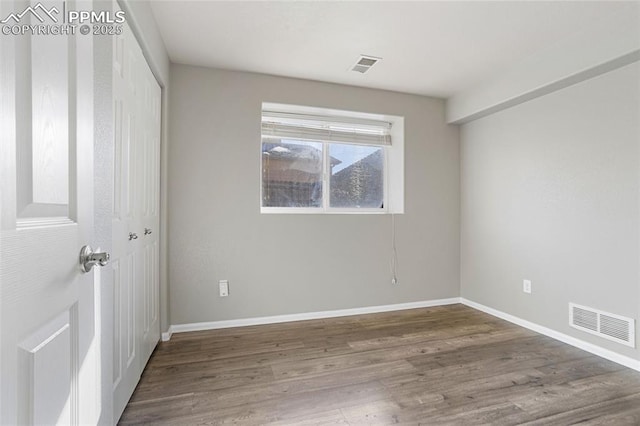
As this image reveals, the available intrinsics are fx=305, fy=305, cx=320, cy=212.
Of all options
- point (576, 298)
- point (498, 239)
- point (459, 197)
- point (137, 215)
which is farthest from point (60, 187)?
point (459, 197)

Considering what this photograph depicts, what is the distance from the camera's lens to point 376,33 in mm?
2256

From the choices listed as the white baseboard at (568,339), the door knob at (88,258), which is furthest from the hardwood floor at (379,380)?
the door knob at (88,258)

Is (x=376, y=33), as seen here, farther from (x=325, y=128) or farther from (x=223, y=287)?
(x=223, y=287)

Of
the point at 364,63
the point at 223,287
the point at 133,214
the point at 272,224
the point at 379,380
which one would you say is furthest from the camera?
the point at 272,224

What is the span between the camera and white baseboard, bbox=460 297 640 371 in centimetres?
213

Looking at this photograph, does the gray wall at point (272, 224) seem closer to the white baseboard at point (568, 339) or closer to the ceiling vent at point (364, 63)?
the ceiling vent at point (364, 63)

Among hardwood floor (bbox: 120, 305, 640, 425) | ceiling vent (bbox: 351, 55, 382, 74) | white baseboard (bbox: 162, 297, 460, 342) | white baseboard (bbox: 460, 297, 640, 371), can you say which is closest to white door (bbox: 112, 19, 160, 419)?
hardwood floor (bbox: 120, 305, 640, 425)

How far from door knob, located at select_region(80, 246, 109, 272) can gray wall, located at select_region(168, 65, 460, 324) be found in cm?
206

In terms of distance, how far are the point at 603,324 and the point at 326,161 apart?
2.67m

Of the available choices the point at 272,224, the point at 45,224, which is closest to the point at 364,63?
the point at 272,224

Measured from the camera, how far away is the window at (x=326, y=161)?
10.2 ft

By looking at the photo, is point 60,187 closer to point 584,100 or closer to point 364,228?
point 364,228

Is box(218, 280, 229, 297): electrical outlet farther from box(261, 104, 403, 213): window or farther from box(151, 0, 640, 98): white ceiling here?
box(151, 0, 640, 98): white ceiling

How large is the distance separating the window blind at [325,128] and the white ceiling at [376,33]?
1.44 ft
